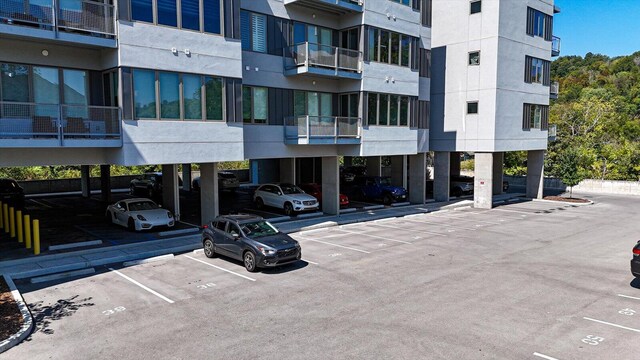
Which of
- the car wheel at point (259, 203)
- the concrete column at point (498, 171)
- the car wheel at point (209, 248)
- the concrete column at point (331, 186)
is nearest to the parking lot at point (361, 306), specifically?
the car wheel at point (209, 248)

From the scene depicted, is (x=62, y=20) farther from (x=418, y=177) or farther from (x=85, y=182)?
(x=418, y=177)

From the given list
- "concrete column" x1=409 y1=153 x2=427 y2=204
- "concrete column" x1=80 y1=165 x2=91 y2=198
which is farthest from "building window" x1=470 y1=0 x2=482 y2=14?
"concrete column" x1=80 y1=165 x2=91 y2=198

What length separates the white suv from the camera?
85.0 ft

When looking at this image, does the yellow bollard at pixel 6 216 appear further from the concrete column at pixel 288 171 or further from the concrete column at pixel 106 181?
the concrete column at pixel 288 171

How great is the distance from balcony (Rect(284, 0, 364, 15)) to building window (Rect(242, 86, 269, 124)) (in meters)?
4.75

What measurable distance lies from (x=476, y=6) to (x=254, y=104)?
17.8 m

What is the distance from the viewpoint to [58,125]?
15.8m

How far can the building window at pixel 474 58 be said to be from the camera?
102ft

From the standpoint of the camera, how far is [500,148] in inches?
1222

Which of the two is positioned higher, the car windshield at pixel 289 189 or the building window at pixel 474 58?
the building window at pixel 474 58

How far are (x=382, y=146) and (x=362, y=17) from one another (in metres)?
7.18

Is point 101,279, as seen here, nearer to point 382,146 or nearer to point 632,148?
point 382,146

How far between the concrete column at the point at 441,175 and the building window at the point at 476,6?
9.71 metres

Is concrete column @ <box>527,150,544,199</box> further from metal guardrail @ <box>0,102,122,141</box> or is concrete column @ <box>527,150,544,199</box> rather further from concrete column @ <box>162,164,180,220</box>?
metal guardrail @ <box>0,102,122,141</box>
